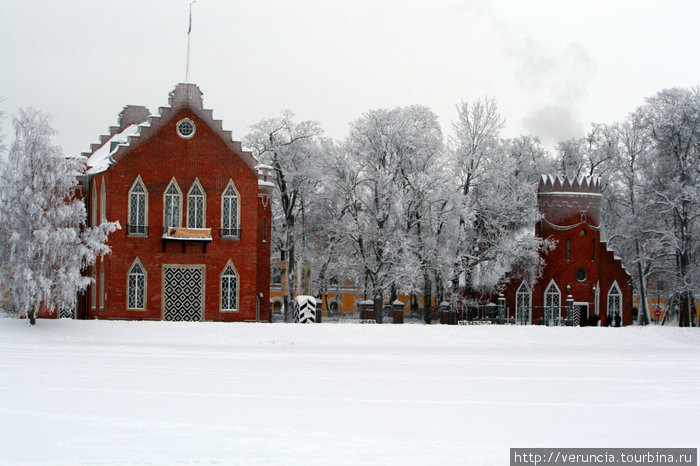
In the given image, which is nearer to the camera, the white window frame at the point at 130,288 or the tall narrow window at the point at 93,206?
the white window frame at the point at 130,288

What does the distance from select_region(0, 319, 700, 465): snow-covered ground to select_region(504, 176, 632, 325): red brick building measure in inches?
929

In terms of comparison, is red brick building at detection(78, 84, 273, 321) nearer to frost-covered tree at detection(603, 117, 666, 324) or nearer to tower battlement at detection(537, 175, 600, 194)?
tower battlement at detection(537, 175, 600, 194)

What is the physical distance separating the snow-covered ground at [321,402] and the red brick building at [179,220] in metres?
8.24

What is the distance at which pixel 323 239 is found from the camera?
215 feet

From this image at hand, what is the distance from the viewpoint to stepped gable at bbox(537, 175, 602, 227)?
64.1 meters

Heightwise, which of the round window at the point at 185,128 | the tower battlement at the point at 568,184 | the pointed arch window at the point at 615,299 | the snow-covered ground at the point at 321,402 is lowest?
the snow-covered ground at the point at 321,402

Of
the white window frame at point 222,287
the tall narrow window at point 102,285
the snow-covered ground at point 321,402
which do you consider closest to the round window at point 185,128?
the white window frame at point 222,287

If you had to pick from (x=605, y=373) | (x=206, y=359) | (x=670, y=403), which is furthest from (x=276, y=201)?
(x=670, y=403)

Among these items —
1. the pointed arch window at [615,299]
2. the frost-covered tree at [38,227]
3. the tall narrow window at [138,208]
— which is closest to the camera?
the frost-covered tree at [38,227]

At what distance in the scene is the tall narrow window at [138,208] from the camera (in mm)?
47963

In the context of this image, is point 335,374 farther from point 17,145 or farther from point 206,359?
point 17,145

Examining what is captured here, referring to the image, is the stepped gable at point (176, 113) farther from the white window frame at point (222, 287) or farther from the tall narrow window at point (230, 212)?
the white window frame at point (222, 287)

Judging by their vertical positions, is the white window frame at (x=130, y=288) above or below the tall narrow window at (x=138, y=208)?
below

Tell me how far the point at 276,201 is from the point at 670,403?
1802 inches
